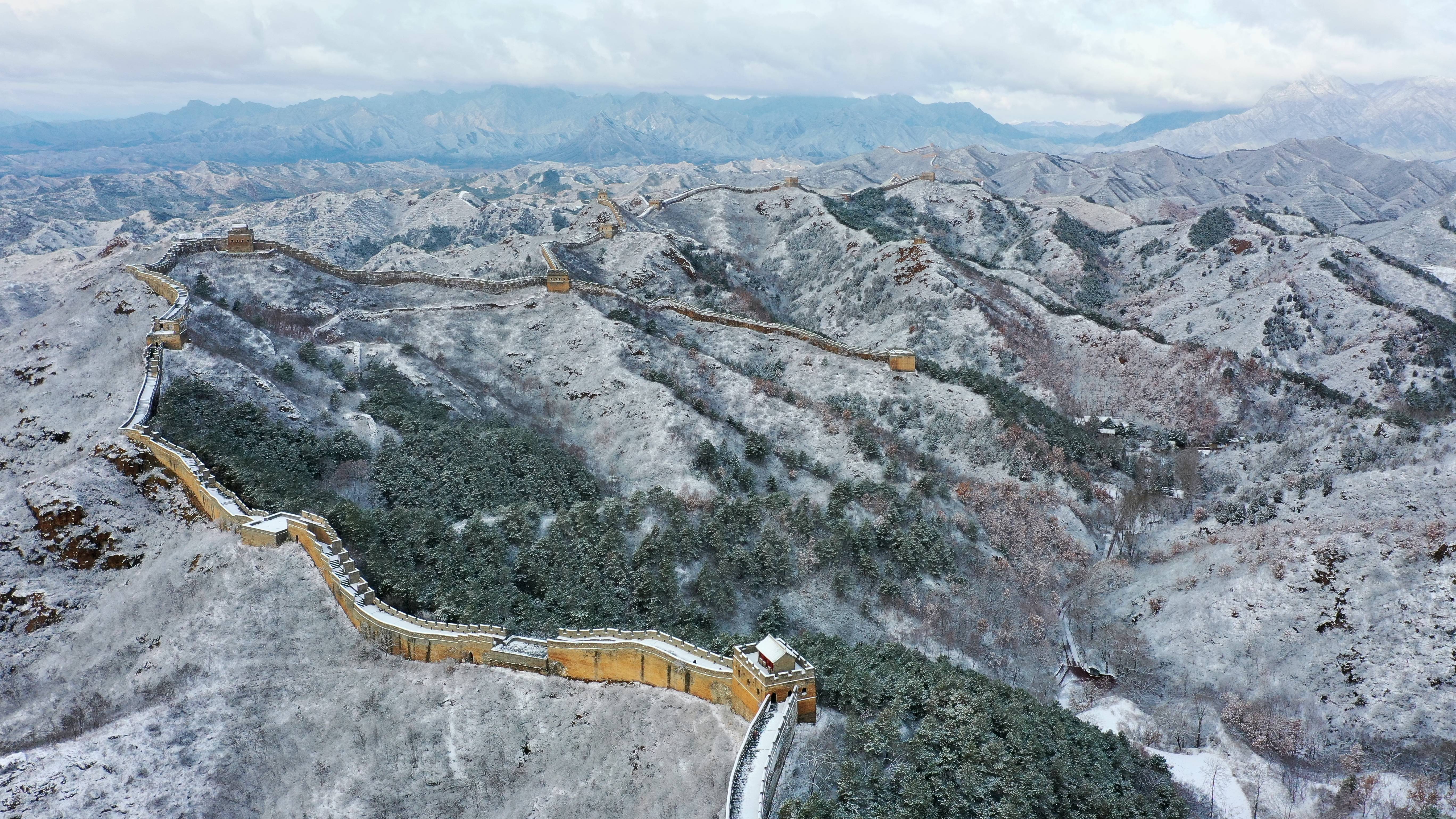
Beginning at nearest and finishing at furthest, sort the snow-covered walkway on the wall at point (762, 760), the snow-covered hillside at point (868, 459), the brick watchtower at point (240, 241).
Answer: the snow-covered walkway on the wall at point (762, 760) → the snow-covered hillside at point (868, 459) → the brick watchtower at point (240, 241)

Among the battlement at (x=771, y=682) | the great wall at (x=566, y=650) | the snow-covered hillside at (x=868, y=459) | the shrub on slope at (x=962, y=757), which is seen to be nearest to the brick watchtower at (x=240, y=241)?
the snow-covered hillside at (x=868, y=459)

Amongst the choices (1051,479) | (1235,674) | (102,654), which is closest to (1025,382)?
(1051,479)

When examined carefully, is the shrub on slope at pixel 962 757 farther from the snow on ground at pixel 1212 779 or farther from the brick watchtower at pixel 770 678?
the snow on ground at pixel 1212 779

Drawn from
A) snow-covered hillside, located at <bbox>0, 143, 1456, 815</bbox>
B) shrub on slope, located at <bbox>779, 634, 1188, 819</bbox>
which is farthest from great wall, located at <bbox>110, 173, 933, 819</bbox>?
shrub on slope, located at <bbox>779, 634, 1188, 819</bbox>

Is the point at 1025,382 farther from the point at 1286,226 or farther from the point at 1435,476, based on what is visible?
the point at 1286,226

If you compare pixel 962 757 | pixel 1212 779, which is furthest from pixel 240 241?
pixel 1212 779

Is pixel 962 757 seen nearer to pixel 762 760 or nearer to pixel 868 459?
pixel 762 760

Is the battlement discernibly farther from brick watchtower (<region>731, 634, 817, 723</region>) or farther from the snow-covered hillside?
the snow-covered hillside
